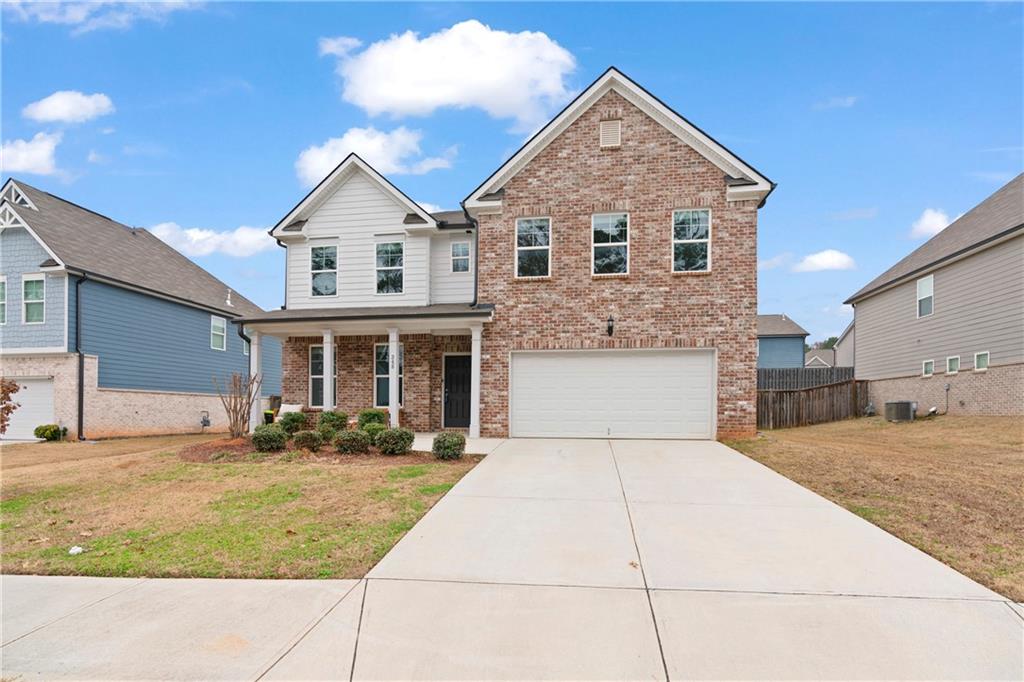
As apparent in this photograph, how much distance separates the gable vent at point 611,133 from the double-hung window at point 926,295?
46.0ft

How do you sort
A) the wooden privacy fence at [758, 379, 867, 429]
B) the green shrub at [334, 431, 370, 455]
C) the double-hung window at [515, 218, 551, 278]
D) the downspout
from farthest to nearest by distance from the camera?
the wooden privacy fence at [758, 379, 867, 429], the downspout, the double-hung window at [515, 218, 551, 278], the green shrub at [334, 431, 370, 455]

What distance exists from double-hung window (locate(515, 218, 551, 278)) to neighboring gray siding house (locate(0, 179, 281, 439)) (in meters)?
14.2

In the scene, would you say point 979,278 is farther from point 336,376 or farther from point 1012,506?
point 336,376

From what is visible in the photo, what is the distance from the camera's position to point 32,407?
17766mm

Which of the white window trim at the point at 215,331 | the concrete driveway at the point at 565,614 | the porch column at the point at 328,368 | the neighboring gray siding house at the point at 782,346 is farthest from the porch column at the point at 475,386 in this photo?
the neighboring gray siding house at the point at 782,346

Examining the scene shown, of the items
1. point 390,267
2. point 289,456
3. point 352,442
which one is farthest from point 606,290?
point 289,456

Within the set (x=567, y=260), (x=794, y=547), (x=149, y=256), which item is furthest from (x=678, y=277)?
(x=149, y=256)

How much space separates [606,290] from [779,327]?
27584 millimetres

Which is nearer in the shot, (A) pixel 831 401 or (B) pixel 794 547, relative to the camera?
(B) pixel 794 547

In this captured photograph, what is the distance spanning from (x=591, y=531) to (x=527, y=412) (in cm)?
819

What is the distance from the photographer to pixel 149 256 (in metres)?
22.6

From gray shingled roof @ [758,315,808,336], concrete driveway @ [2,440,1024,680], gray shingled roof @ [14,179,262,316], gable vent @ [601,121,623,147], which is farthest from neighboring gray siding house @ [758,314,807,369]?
concrete driveway @ [2,440,1024,680]

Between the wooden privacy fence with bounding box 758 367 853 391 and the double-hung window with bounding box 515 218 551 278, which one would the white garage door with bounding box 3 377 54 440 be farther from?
the wooden privacy fence with bounding box 758 367 853 391

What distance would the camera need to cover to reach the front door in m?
15.7
